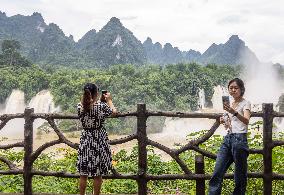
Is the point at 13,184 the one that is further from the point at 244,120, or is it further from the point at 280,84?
the point at 280,84

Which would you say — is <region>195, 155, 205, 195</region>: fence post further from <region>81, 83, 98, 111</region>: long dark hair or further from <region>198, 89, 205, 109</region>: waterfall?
<region>198, 89, 205, 109</region>: waterfall

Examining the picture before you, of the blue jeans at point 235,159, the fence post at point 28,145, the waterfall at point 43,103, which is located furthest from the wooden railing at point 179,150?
the waterfall at point 43,103

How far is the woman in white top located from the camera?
4415 mm

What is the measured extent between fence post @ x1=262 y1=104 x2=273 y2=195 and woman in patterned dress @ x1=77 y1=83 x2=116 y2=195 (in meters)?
1.81

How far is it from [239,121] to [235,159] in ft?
1.36

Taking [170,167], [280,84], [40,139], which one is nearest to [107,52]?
[280,84]

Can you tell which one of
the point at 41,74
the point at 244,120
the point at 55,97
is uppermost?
the point at 41,74

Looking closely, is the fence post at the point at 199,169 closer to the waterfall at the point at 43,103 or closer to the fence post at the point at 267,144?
the fence post at the point at 267,144

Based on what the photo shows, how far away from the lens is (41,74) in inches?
1869

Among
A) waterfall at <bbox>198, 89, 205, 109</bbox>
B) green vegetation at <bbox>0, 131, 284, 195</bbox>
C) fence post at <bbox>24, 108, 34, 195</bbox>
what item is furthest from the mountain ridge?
fence post at <bbox>24, 108, 34, 195</bbox>

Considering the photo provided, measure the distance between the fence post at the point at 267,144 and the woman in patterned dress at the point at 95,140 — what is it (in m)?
1.81

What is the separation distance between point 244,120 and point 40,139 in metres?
33.7

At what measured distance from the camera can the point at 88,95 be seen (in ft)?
14.9

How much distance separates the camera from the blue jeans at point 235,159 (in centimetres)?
446
